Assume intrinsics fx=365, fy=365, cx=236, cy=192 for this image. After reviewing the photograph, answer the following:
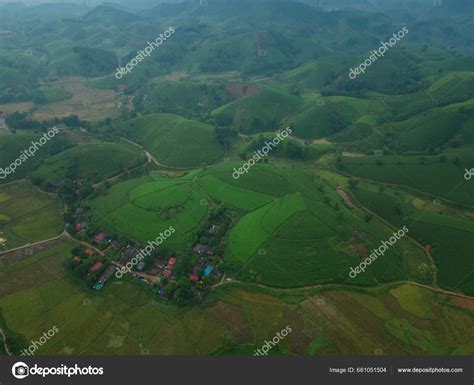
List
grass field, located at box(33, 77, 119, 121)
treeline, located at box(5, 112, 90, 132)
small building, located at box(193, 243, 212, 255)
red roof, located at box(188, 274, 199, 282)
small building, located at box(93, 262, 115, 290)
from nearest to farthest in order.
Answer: red roof, located at box(188, 274, 199, 282) → small building, located at box(93, 262, 115, 290) → small building, located at box(193, 243, 212, 255) → treeline, located at box(5, 112, 90, 132) → grass field, located at box(33, 77, 119, 121)

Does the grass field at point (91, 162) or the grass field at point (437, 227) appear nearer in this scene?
the grass field at point (437, 227)

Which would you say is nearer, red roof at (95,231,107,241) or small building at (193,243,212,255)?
small building at (193,243,212,255)

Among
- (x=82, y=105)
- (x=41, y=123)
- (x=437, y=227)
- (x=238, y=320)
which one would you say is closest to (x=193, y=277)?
(x=238, y=320)

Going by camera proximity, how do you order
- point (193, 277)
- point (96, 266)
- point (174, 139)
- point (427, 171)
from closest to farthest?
1. point (193, 277)
2. point (96, 266)
3. point (427, 171)
4. point (174, 139)

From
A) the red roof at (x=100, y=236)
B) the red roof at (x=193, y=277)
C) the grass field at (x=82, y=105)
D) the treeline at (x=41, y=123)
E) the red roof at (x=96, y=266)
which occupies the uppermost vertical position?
the red roof at (x=193, y=277)

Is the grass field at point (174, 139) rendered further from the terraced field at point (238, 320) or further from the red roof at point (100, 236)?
the terraced field at point (238, 320)

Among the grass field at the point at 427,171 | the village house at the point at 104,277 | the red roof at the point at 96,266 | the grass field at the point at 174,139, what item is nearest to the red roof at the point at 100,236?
the red roof at the point at 96,266

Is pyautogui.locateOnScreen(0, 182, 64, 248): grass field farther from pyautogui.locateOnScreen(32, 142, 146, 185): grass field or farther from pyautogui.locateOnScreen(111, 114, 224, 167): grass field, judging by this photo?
pyautogui.locateOnScreen(111, 114, 224, 167): grass field

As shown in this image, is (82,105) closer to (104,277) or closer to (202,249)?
(104,277)

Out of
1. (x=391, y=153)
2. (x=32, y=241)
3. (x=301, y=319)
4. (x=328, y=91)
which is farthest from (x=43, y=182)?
(x=328, y=91)

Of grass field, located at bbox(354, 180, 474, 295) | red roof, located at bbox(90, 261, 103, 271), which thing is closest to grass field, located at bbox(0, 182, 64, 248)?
red roof, located at bbox(90, 261, 103, 271)

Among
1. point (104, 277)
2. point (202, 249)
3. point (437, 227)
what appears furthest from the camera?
point (437, 227)
